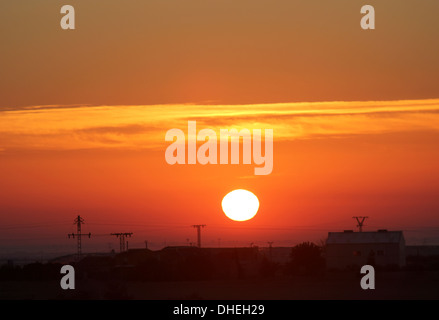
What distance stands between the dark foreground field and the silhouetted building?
22947mm

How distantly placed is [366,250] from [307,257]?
7.66 metres

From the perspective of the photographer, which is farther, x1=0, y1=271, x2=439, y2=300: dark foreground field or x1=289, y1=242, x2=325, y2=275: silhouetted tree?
x1=289, y1=242, x2=325, y2=275: silhouetted tree

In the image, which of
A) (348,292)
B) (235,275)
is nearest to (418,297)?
(348,292)

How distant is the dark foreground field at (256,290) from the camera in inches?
2313

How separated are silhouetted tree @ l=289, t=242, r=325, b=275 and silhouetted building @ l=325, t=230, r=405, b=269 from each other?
6.41 feet

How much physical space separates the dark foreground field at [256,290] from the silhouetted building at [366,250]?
22.9 metres

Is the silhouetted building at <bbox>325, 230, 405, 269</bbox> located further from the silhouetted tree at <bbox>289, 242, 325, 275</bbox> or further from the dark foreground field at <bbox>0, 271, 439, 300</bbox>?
the dark foreground field at <bbox>0, 271, 439, 300</bbox>

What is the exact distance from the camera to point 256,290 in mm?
65500

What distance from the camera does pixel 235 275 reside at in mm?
91938

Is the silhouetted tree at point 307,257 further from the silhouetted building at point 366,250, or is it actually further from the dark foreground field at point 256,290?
the dark foreground field at point 256,290

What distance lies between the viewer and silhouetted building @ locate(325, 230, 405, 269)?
107938 mm

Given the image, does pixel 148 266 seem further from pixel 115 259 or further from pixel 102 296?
pixel 102 296

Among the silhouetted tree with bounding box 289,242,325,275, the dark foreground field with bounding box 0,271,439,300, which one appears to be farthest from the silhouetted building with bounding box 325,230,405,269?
the dark foreground field with bounding box 0,271,439,300
